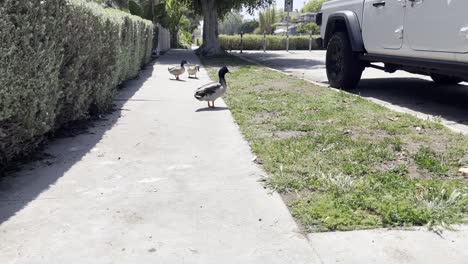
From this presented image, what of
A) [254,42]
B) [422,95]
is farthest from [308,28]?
[422,95]

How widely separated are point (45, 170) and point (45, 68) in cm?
95

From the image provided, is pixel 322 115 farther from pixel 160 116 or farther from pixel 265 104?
pixel 160 116

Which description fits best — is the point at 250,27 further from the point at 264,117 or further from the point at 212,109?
the point at 264,117

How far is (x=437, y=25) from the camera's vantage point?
235 inches

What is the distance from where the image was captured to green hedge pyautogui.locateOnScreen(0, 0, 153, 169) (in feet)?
11.8

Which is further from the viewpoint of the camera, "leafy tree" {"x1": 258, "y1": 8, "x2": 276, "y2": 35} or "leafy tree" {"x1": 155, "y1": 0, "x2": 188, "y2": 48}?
"leafy tree" {"x1": 258, "y1": 8, "x2": 276, "y2": 35}

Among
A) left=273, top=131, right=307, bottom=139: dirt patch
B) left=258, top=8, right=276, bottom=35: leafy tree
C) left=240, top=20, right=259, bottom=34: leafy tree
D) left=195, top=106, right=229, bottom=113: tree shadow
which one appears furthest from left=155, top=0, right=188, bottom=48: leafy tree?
left=240, top=20, right=259, bottom=34: leafy tree

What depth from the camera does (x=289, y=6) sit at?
33.4 metres

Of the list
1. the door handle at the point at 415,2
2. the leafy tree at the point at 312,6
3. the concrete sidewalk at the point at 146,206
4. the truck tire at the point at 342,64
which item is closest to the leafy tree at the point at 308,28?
the leafy tree at the point at 312,6

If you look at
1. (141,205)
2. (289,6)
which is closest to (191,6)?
(289,6)

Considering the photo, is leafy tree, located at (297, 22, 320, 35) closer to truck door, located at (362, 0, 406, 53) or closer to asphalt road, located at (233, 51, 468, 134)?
asphalt road, located at (233, 51, 468, 134)

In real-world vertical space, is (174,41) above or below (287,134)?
above

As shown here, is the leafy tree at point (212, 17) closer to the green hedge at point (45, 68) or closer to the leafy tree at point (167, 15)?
the leafy tree at point (167, 15)

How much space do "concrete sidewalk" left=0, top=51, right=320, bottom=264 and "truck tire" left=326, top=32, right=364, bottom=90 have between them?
3992 millimetres
